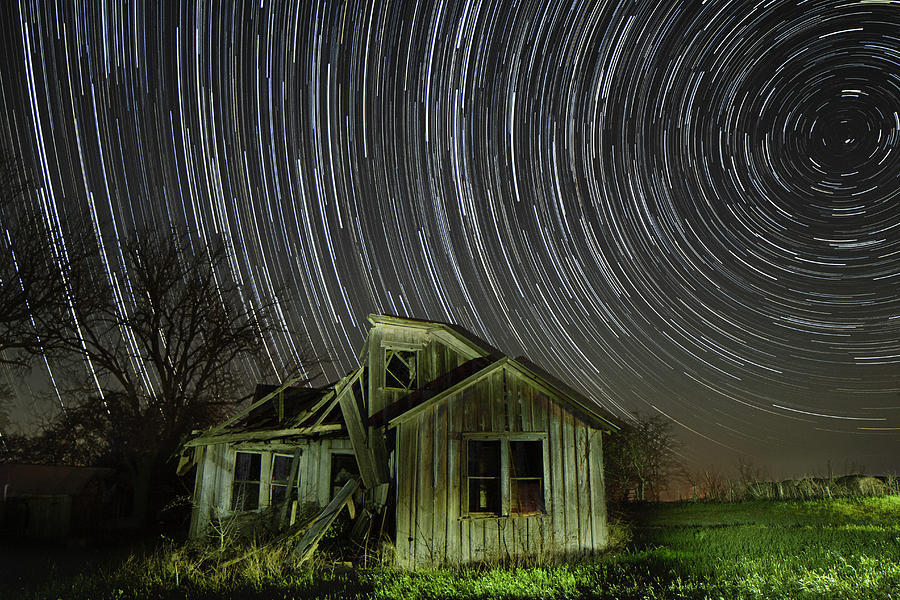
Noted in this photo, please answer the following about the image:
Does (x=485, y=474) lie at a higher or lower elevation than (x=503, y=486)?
higher

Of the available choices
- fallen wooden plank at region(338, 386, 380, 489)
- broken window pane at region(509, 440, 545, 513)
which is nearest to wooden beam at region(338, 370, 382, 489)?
fallen wooden plank at region(338, 386, 380, 489)

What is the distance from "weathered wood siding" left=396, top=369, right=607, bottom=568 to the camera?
1227 centimetres

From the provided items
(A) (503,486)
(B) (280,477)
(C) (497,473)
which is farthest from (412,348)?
(B) (280,477)

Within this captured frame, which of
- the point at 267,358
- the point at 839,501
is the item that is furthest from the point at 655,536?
the point at 267,358

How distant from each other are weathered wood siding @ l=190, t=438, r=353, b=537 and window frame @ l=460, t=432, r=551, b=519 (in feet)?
11.6

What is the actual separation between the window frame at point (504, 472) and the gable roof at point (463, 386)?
3.19 ft

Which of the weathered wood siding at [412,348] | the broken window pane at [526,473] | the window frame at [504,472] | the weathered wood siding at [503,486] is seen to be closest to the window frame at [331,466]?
the weathered wood siding at [412,348]

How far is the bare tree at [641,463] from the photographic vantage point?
30047 millimetres

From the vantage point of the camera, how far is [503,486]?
41.6 feet

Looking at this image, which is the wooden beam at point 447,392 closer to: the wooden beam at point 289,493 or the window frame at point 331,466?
the window frame at point 331,466

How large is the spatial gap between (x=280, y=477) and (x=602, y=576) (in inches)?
506

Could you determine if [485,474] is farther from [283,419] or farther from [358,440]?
[358,440]

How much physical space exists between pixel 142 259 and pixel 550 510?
19.4 m

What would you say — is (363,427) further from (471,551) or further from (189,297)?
(189,297)
